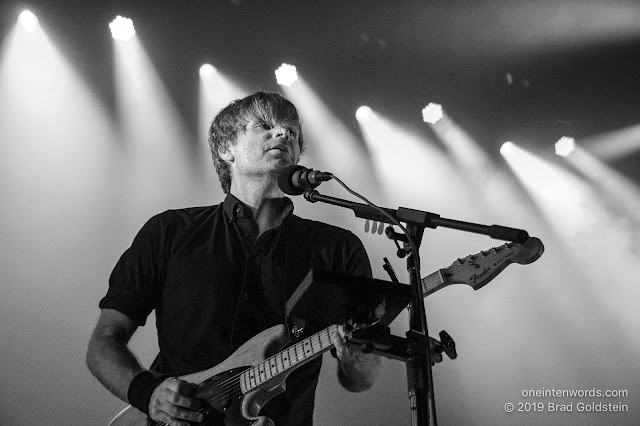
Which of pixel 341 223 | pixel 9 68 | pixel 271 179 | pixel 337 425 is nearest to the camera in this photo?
pixel 271 179

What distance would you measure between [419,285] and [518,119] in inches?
213

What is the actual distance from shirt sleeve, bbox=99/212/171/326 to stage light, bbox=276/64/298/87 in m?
3.69

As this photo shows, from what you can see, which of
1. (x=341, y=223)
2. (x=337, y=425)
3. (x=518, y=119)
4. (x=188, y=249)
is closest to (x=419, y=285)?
(x=188, y=249)

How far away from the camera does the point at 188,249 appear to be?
315 centimetres

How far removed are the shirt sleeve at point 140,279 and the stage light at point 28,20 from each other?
11.5 ft

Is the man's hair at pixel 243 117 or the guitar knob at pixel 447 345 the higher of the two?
the man's hair at pixel 243 117

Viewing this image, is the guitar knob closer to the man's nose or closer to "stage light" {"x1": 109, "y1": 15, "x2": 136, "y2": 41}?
the man's nose

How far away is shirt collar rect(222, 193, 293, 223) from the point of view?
337 centimetres

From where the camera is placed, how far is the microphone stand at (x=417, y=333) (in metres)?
1.74

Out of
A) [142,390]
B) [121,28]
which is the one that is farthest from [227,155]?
[121,28]

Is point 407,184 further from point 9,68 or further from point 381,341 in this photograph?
point 381,341

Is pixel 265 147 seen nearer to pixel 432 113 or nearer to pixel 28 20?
pixel 28 20

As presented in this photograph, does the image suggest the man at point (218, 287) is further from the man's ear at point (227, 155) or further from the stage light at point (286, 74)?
the stage light at point (286, 74)

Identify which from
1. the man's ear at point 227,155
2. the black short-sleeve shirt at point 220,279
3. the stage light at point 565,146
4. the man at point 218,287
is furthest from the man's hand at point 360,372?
the stage light at point 565,146
